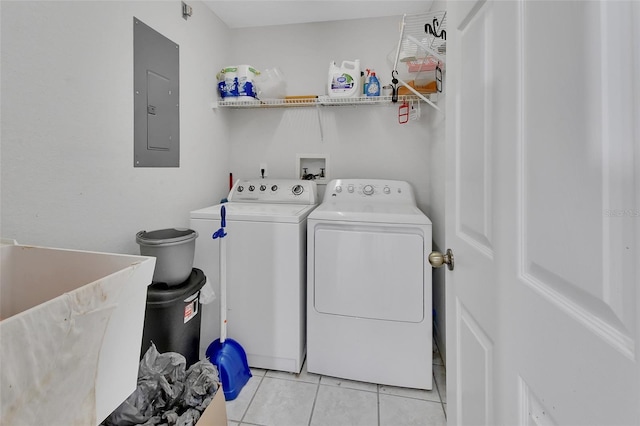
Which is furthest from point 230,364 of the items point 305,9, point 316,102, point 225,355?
point 305,9

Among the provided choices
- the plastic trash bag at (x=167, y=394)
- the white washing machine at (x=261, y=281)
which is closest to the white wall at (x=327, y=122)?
the white washing machine at (x=261, y=281)

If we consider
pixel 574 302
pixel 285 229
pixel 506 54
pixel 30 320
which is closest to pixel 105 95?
pixel 285 229

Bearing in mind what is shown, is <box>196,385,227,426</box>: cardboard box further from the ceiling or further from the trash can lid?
the ceiling

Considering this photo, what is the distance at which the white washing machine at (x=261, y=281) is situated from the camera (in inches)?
68.5

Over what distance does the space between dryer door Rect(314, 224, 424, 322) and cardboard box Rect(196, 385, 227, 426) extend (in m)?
0.71

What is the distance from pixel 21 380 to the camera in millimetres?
442

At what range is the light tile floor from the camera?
146 cm

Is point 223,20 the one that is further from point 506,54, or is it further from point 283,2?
point 506,54

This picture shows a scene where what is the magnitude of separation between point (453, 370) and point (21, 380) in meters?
1.08

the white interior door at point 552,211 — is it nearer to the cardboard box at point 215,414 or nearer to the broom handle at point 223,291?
the cardboard box at point 215,414

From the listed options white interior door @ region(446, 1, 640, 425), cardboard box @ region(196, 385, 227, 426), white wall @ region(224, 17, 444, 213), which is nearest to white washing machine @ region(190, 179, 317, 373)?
cardboard box @ region(196, 385, 227, 426)

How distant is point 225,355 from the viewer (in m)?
1.64

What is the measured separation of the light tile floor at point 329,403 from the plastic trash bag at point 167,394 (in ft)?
1.24

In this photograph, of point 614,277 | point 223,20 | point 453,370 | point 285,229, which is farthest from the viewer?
point 223,20
